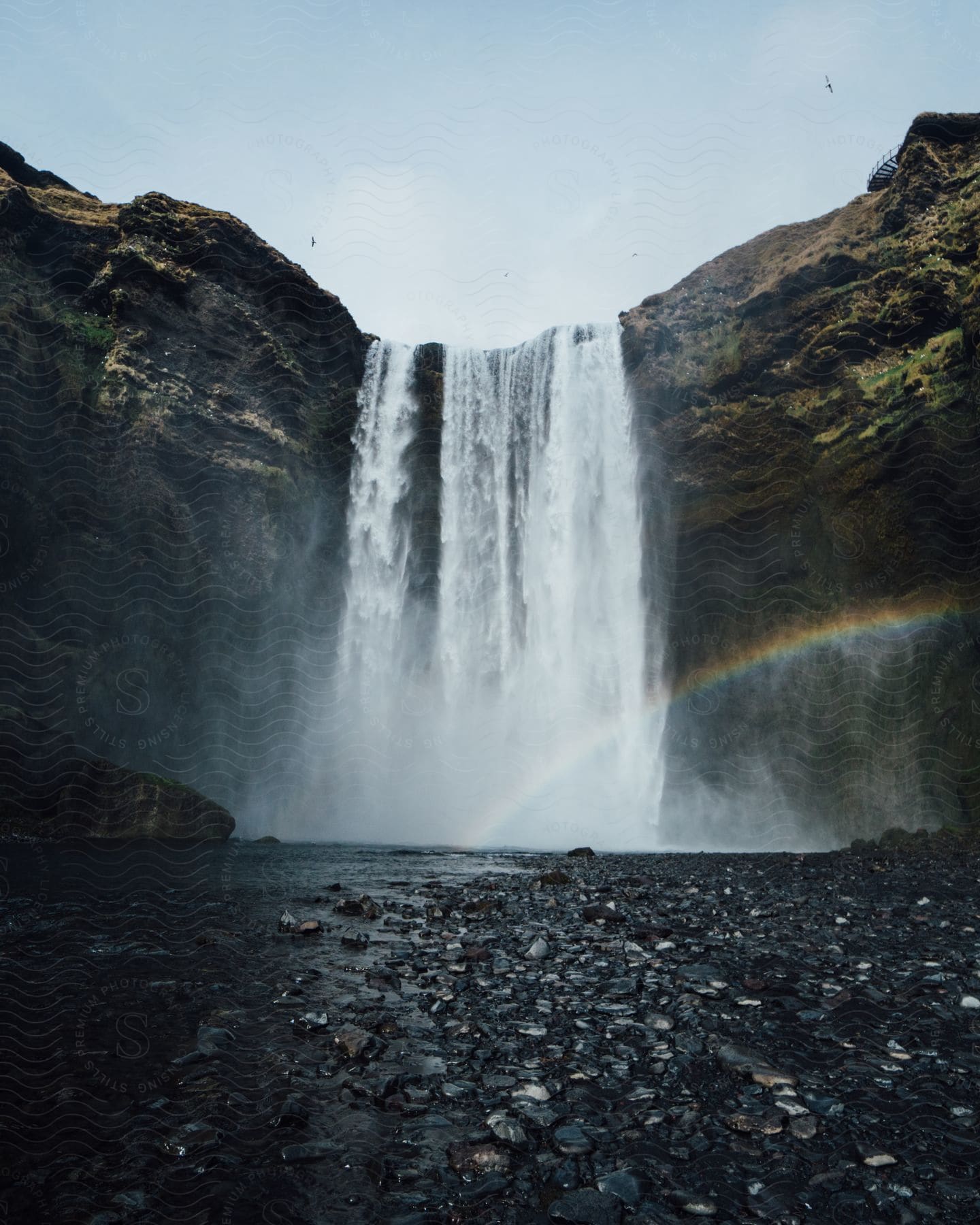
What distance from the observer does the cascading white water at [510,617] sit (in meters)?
30.1

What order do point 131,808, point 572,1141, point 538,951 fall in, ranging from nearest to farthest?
1. point 572,1141
2. point 538,951
3. point 131,808

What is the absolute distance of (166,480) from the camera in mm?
29031

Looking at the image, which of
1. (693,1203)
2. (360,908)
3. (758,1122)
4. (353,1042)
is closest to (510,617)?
(360,908)

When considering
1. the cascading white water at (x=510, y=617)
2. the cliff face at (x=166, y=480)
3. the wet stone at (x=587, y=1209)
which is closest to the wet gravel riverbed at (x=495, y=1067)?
the wet stone at (x=587, y=1209)

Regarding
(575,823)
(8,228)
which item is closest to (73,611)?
(8,228)

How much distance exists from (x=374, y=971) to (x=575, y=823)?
22645 mm

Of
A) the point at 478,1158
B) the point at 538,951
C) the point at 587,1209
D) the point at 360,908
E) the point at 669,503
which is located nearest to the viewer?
the point at 587,1209

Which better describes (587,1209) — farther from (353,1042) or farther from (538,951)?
(538,951)

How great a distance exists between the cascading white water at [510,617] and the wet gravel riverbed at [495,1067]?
21.5m

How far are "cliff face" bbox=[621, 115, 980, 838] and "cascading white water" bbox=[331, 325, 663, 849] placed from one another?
6.60ft

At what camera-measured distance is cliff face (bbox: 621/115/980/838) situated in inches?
950

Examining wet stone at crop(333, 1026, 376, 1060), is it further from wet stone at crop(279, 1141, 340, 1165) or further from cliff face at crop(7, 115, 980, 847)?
cliff face at crop(7, 115, 980, 847)

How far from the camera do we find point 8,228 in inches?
1107

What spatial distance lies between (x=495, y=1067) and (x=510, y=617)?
2757 centimetres
